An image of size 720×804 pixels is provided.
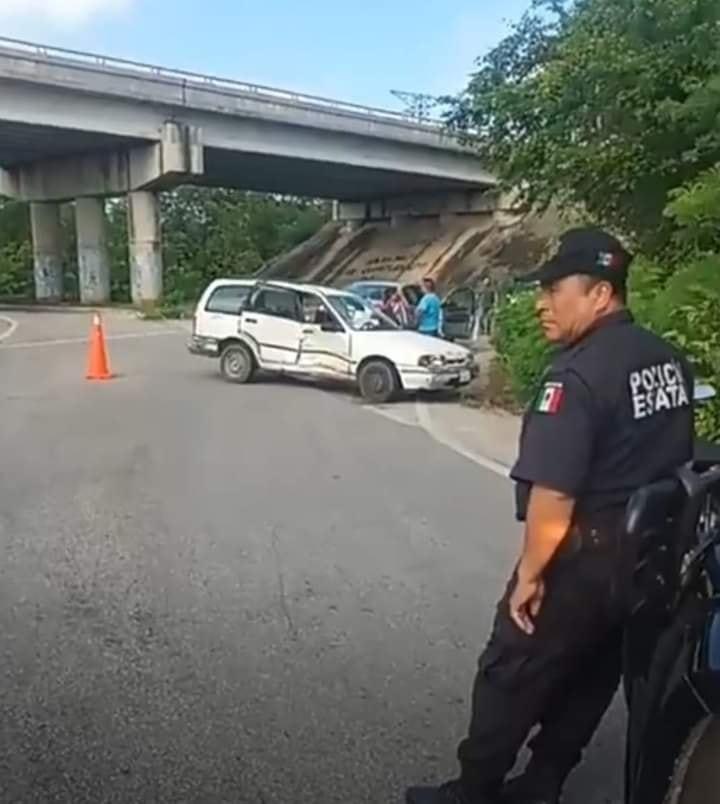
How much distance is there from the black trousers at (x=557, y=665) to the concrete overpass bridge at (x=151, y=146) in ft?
108

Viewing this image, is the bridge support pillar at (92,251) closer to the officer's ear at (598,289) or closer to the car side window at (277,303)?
the car side window at (277,303)

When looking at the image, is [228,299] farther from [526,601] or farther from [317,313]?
[526,601]

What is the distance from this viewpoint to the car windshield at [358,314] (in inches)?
637

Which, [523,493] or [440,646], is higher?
[523,493]

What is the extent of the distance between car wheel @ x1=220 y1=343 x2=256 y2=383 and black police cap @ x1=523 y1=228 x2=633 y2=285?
557 inches

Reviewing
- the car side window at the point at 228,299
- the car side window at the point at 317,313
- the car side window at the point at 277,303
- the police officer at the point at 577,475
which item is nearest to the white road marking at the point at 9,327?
the car side window at the point at 228,299

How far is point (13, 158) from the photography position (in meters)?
45.0

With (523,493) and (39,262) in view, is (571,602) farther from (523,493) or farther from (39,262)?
(39,262)

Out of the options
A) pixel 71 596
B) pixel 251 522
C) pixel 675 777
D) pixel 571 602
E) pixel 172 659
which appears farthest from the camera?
pixel 251 522

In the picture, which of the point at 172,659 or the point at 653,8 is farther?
the point at 653,8

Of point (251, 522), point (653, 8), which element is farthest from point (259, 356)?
point (251, 522)

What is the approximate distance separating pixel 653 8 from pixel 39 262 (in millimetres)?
39794

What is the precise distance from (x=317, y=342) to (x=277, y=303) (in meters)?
1.17

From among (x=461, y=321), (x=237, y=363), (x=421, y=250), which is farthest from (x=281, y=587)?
(x=421, y=250)
